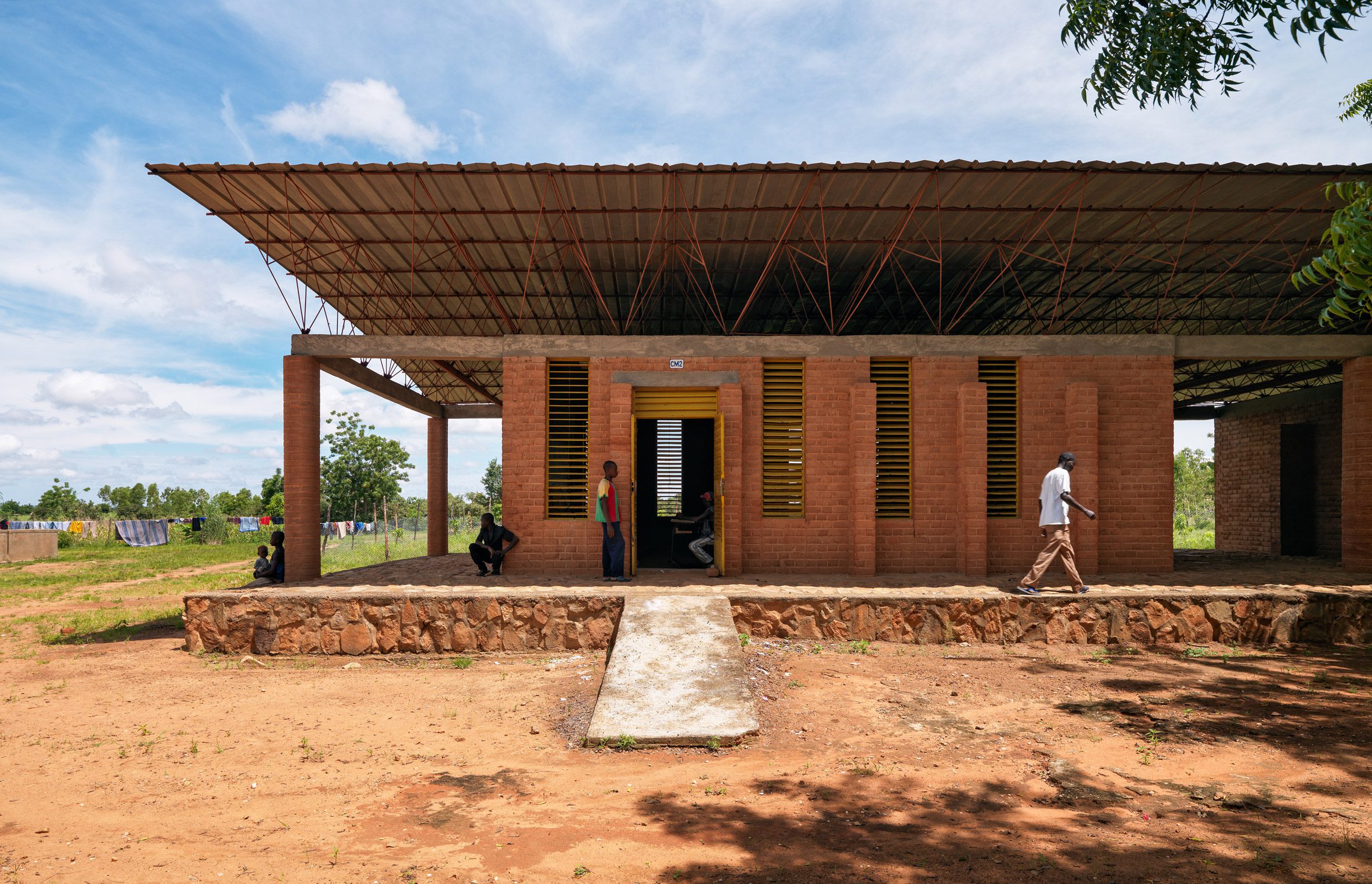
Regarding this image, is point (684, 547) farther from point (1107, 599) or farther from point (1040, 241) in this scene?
point (1040, 241)

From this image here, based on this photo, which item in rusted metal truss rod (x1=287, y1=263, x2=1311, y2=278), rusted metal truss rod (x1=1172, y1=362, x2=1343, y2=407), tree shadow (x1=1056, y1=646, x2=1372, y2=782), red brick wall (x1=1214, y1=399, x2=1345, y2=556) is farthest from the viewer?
rusted metal truss rod (x1=1172, y1=362, x2=1343, y2=407)

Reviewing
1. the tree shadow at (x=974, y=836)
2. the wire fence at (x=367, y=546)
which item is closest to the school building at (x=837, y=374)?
the wire fence at (x=367, y=546)

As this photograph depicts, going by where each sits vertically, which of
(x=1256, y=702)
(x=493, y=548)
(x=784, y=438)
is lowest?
(x=1256, y=702)

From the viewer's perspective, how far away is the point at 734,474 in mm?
10945

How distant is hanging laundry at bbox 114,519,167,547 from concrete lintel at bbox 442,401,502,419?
18.0m

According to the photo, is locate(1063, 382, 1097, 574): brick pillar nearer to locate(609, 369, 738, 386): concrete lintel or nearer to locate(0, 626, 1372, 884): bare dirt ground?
locate(0, 626, 1372, 884): bare dirt ground

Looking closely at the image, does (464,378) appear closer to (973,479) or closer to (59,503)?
(973,479)

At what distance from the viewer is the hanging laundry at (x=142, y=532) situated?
2848 cm

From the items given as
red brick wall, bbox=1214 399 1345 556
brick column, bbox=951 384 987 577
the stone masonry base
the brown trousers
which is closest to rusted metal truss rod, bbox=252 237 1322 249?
brick column, bbox=951 384 987 577

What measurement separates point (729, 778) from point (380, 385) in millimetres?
11837

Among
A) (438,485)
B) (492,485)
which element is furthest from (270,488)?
(438,485)

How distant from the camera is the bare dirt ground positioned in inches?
152

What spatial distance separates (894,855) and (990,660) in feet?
16.5

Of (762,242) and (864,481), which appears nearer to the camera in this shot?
(864,481)
